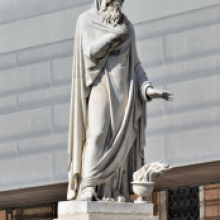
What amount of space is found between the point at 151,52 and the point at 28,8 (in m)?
2.45

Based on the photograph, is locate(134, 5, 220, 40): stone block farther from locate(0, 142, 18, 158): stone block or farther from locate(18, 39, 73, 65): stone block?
locate(0, 142, 18, 158): stone block

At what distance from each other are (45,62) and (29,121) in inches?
39.2

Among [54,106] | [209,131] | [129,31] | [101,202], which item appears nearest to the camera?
[101,202]

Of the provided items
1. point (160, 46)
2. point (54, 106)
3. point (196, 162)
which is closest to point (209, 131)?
point (196, 162)

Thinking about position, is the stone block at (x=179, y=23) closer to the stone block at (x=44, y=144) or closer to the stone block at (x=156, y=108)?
the stone block at (x=156, y=108)

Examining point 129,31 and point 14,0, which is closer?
point 129,31

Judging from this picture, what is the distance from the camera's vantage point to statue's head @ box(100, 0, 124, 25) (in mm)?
7820

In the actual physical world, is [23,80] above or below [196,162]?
above

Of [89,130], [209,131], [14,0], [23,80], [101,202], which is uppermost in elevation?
[14,0]

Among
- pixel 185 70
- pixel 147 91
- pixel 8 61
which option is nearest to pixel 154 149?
pixel 185 70

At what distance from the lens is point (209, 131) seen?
11969 mm

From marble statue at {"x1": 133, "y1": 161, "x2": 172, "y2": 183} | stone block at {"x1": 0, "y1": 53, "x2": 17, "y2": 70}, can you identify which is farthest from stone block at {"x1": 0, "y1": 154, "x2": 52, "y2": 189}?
marble statue at {"x1": 133, "y1": 161, "x2": 172, "y2": 183}

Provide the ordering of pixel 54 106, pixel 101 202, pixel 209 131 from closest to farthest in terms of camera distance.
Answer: pixel 101 202 → pixel 209 131 → pixel 54 106

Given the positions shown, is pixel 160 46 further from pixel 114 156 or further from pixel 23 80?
pixel 114 156
